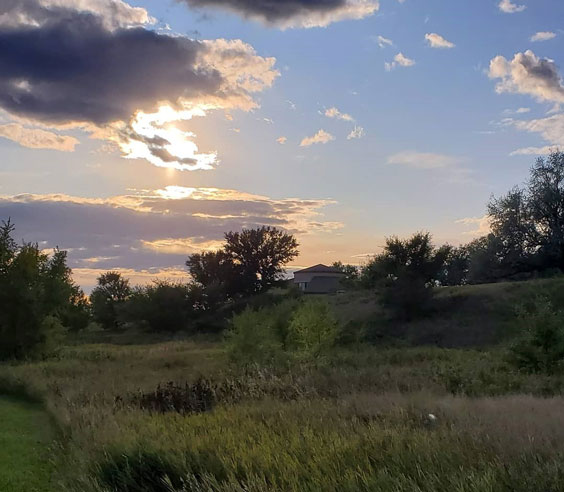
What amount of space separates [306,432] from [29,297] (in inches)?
1068

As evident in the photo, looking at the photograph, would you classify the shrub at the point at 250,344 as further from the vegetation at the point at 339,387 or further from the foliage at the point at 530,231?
the foliage at the point at 530,231

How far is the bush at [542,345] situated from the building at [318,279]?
7722cm

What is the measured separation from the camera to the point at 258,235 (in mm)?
85188

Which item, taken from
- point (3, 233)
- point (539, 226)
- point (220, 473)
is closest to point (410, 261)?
point (539, 226)

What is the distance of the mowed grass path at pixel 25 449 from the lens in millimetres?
9258

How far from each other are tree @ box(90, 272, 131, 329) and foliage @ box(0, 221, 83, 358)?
121 feet

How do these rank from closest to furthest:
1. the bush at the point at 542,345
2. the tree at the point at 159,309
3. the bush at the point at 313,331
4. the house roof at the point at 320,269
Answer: the bush at the point at 542,345
the bush at the point at 313,331
the tree at the point at 159,309
the house roof at the point at 320,269

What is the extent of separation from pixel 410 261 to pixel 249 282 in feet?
113

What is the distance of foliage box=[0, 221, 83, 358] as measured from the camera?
31516 millimetres

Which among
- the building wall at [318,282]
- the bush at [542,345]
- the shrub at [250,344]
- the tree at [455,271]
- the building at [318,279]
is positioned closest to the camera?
the bush at [542,345]

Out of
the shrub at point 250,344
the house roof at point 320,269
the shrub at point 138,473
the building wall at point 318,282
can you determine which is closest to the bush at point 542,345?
the shrub at point 250,344

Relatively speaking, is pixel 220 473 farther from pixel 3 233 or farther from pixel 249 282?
pixel 249 282

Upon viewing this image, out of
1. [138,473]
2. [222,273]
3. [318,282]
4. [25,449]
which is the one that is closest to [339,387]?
[25,449]

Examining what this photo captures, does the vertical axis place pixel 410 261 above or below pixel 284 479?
above
